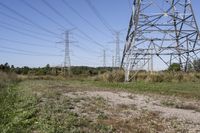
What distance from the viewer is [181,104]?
1672cm

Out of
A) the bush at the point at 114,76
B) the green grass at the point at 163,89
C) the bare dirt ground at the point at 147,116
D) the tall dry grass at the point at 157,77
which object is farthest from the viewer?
the bush at the point at 114,76

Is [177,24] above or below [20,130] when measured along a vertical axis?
above

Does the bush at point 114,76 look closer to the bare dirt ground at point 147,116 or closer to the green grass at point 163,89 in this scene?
the green grass at point 163,89

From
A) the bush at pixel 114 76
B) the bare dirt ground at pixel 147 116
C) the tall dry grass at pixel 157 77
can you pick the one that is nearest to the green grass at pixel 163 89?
the bare dirt ground at pixel 147 116

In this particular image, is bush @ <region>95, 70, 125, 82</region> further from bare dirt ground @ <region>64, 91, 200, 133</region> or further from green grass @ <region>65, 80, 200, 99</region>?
bare dirt ground @ <region>64, 91, 200, 133</region>

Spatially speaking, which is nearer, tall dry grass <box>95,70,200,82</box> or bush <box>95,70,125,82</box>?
→ tall dry grass <box>95,70,200,82</box>

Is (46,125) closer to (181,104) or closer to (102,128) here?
(102,128)

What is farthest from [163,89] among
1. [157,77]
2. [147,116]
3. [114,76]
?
[147,116]

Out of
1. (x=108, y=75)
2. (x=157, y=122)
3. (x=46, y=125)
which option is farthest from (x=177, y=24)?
(x=46, y=125)

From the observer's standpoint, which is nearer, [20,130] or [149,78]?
[20,130]

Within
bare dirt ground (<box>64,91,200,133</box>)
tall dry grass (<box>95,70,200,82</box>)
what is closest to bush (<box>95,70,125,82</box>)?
tall dry grass (<box>95,70,200,82</box>)

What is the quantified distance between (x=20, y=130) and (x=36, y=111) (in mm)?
2972

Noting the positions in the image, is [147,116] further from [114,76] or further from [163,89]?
[114,76]

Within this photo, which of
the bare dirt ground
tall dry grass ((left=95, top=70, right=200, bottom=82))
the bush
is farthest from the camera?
the bush
